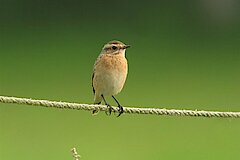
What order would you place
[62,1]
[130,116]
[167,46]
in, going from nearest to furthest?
[130,116]
[167,46]
[62,1]

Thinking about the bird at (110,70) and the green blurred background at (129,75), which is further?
the green blurred background at (129,75)

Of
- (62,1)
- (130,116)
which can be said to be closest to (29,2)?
(62,1)

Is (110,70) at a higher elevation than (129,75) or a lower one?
lower

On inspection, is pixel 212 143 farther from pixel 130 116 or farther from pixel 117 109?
pixel 117 109

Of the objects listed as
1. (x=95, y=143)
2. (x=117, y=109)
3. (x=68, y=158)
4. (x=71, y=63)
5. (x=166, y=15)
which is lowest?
(x=117, y=109)

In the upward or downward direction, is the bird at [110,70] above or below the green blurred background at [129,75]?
below

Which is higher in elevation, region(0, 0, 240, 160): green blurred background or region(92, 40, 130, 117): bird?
region(0, 0, 240, 160): green blurred background

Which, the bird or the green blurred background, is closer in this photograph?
the bird

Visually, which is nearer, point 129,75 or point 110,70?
point 110,70
